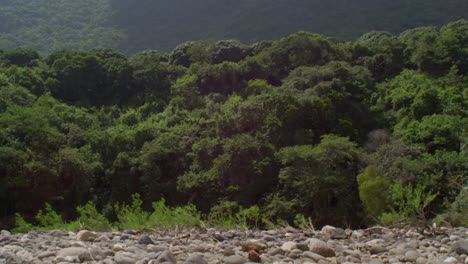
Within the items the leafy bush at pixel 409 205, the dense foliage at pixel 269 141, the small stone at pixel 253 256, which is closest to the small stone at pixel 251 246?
the small stone at pixel 253 256

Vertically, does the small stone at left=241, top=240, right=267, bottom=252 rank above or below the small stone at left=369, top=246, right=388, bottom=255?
above

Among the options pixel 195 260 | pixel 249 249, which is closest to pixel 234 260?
pixel 195 260

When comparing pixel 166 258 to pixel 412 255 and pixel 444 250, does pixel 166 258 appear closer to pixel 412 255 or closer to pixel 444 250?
pixel 412 255

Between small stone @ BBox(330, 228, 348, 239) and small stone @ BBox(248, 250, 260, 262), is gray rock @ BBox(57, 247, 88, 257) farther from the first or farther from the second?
small stone @ BBox(330, 228, 348, 239)

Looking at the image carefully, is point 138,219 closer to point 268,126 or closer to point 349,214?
point 349,214

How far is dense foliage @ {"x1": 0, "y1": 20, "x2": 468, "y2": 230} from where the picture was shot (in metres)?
17.5

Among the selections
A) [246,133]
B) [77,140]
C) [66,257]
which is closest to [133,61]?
[77,140]

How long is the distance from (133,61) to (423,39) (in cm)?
2782

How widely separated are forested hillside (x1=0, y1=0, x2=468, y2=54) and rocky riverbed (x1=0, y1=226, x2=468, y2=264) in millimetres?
62205

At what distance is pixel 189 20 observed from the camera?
259 feet

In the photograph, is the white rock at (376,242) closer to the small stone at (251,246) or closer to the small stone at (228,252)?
the small stone at (251,246)

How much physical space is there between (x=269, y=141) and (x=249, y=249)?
16.4 m

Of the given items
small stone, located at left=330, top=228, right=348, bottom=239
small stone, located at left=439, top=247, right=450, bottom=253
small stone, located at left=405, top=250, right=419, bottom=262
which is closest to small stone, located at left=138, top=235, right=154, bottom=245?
small stone, located at left=330, top=228, right=348, bottom=239

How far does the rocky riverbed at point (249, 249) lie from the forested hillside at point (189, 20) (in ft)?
204
